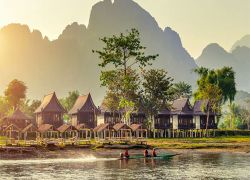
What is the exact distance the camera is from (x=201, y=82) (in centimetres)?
13512

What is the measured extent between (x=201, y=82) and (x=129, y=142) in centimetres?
6200

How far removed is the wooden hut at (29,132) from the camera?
89.2 meters

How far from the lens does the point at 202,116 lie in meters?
121

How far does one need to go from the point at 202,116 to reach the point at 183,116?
5.99 meters

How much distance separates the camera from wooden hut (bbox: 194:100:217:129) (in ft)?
391

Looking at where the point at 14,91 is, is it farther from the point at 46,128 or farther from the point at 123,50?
the point at 123,50

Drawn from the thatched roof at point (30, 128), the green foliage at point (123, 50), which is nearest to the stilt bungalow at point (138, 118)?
the green foliage at point (123, 50)

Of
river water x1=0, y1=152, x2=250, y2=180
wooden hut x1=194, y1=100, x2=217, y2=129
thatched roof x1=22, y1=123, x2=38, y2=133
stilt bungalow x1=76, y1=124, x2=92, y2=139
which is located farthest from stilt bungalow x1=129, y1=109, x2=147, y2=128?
river water x1=0, y1=152, x2=250, y2=180

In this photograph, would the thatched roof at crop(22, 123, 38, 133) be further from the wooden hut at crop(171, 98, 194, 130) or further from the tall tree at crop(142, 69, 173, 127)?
the wooden hut at crop(171, 98, 194, 130)

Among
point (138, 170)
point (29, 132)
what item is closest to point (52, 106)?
point (29, 132)

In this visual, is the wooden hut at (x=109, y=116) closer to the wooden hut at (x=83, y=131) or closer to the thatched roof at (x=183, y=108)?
the wooden hut at (x=83, y=131)

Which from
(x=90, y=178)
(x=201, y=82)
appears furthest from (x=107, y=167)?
(x=201, y=82)

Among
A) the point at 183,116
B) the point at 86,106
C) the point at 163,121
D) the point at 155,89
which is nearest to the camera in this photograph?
the point at 155,89

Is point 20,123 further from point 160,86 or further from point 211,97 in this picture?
point 211,97
